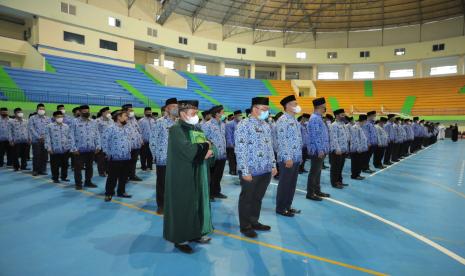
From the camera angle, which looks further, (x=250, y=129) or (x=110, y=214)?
(x=110, y=214)

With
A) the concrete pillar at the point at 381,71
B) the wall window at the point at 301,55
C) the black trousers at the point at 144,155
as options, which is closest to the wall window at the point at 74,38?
the black trousers at the point at 144,155

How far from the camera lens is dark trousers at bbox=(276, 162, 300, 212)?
522 cm

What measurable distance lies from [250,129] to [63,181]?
6238mm

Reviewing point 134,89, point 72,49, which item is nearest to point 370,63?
point 134,89

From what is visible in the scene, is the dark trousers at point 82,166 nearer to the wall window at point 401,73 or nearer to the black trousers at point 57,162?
the black trousers at point 57,162

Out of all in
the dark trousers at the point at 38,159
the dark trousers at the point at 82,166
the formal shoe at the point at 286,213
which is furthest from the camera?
the dark trousers at the point at 38,159

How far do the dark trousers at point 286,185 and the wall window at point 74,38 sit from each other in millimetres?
23925

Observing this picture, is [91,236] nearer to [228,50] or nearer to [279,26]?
[228,50]

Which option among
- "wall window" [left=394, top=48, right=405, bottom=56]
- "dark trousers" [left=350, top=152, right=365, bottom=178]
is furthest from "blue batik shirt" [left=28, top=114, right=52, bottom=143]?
"wall window" [left=394, top=48, right=405, bottom=56]

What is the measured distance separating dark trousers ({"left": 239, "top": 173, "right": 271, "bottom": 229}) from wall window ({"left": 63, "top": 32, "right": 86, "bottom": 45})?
954 inches

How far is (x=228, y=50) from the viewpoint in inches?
1366

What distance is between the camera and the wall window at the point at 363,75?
124 ft

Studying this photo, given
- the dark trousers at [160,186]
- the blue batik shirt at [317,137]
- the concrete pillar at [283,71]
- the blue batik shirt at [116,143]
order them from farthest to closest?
the concrete pillar at [283,71], the blue batik shirt at [317,137], the blue batik shirt at [116,143], the dark trousers at [160,186]

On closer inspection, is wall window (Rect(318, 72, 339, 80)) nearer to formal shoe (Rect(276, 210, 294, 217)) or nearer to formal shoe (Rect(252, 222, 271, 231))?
formal shoe (Rect(276, 210, 294, 217))
